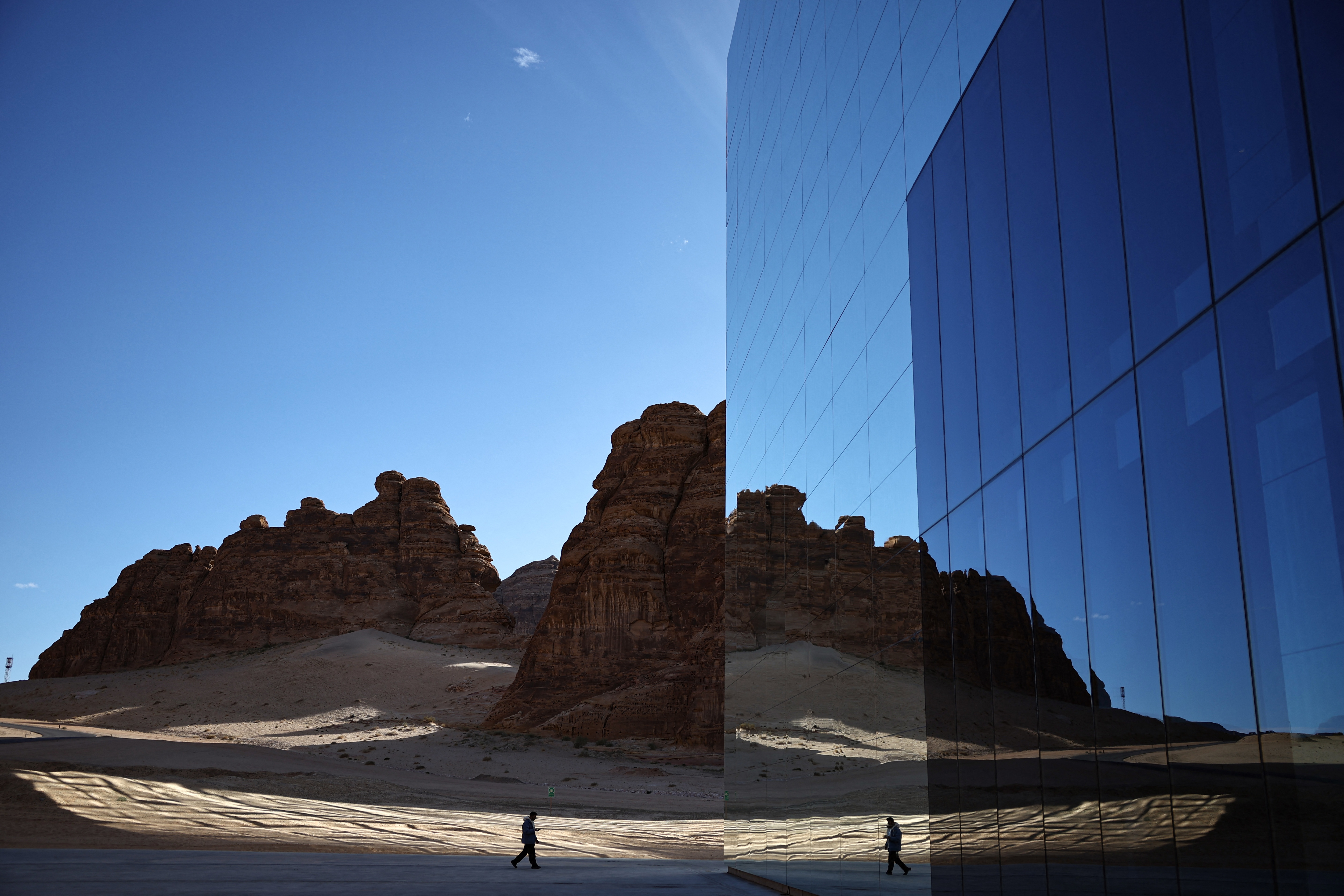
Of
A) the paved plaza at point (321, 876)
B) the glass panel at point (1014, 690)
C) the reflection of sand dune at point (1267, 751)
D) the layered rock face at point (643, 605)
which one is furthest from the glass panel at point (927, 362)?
the layered rock face at point (643, 605)

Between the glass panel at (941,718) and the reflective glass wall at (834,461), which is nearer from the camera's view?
the glass panel at (941,718)

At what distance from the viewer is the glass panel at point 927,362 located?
1019cm

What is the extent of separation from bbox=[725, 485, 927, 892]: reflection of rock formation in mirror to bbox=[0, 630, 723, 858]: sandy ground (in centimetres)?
879

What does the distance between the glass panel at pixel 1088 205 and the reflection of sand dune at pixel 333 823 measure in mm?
21796

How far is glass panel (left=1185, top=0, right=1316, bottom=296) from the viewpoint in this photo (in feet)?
16.4

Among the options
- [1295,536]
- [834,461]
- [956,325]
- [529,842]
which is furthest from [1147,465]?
[529,842]

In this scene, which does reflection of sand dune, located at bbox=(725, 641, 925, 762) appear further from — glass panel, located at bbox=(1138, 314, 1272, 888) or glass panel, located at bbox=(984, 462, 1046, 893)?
glass panel, located at bbox=(1138, 314, 1272, 888)

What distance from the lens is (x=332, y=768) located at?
48.7 meters

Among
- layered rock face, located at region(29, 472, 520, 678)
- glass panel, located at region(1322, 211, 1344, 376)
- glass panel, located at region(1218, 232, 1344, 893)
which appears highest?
layered rock face, located at region(29, 472, 520, 678)

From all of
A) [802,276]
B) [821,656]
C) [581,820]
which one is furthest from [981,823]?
[581,820]

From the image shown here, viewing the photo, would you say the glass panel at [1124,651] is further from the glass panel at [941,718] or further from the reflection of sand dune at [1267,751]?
the glass panel at [941,718]

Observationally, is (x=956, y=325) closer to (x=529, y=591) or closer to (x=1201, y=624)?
(x=1201, y=624)

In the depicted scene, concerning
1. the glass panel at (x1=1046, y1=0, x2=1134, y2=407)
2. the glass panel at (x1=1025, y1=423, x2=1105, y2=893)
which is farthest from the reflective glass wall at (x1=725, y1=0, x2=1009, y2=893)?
the glass panel at (x1=1025, y1=423, x2=1105, y2=893)

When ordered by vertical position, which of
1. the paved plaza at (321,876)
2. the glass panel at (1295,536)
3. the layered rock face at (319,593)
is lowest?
the paved plaza at (321,876)
